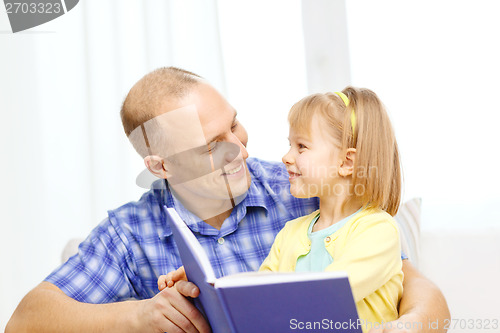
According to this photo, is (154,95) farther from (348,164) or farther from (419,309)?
(419,309)

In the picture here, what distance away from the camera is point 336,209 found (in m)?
1.29

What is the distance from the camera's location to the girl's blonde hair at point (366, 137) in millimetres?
1250

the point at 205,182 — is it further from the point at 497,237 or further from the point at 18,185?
the point at 18,185

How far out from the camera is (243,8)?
8.27 ft

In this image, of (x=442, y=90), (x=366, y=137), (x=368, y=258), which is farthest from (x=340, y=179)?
(x=442, y=90)

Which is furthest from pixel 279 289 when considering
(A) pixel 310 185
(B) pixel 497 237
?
(B) pixel 497 237

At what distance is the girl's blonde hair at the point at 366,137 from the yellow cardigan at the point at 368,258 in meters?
0.06

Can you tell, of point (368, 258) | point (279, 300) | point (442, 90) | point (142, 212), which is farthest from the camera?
point (442, 90)

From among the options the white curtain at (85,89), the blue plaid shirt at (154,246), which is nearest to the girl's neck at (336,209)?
the blue plaid shirt at (154,246)

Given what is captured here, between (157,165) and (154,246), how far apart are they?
22cm

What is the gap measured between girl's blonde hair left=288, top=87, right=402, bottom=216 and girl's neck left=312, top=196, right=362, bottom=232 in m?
0.02

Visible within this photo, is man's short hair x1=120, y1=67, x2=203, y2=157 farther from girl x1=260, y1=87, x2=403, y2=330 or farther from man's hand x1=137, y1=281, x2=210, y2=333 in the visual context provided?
man's hand x1=137, y1=281, x2=210, y2=333

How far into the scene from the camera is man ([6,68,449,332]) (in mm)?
1442

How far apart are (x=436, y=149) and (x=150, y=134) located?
1195mm
